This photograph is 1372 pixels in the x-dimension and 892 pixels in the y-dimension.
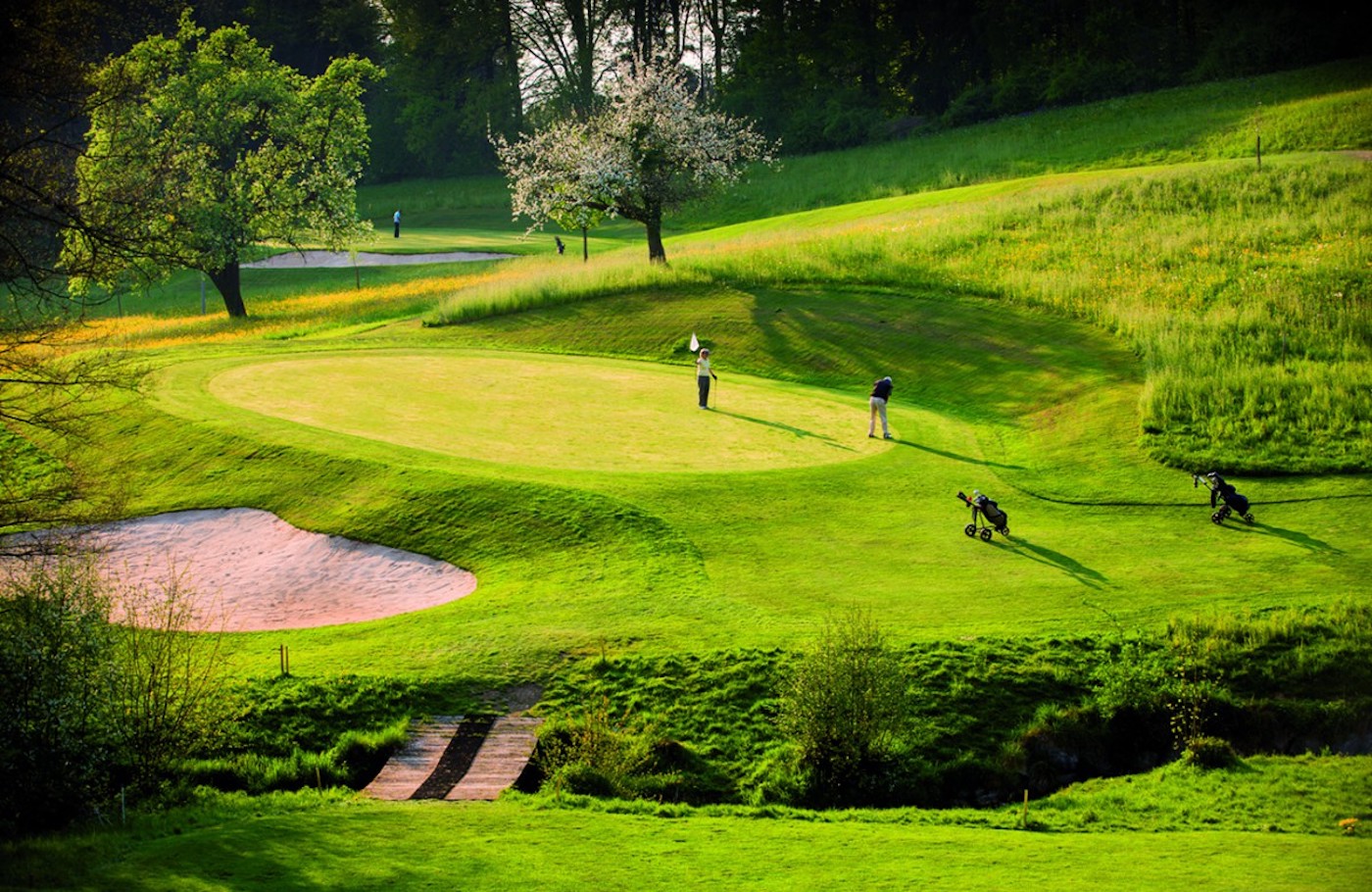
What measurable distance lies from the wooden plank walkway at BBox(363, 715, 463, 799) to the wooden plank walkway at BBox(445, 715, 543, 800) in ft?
1.80

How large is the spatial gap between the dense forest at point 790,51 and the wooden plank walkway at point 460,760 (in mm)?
70520

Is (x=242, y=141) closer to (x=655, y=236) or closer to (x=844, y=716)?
(x=655, y=236)

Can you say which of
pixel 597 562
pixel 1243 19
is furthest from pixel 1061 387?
pixel 1243 19

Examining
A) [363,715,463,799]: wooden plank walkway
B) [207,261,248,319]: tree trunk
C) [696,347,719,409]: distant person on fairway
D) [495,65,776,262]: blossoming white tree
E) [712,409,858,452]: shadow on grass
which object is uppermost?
[495,65,776,262]: blossoming white tree

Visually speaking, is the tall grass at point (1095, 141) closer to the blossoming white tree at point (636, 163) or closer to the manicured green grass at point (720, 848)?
the blossoming white tree at point (636, 163)

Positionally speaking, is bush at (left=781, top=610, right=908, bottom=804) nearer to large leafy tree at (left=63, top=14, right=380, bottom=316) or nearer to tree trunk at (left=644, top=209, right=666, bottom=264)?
tree trunk at (left=644, top=209, right=666, bottom=264)

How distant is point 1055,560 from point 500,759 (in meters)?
11.0

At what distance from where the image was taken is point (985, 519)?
25000 millimetres

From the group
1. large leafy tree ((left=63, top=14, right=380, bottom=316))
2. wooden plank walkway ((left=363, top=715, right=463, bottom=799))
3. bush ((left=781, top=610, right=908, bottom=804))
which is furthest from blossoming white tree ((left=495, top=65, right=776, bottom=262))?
bush ((left=781, top=610, right=908, bottom=804))

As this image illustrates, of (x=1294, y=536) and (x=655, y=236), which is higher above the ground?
(x=655, y=236)

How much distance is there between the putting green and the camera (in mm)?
29047

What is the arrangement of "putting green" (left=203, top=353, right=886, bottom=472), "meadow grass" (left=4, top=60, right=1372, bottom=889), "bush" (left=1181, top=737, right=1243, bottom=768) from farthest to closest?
1. "putting green" (left=203, top=353, right=886, bottom=472)
2. "bush" (left=1181, top=737, right=1243, bottom=768)
3. "meadow grass" (left=4, top=60, right=1372, bottom=889)

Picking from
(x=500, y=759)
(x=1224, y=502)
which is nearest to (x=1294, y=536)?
(x=1224, y=502)

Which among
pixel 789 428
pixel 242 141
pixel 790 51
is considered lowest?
pixel 789 428
